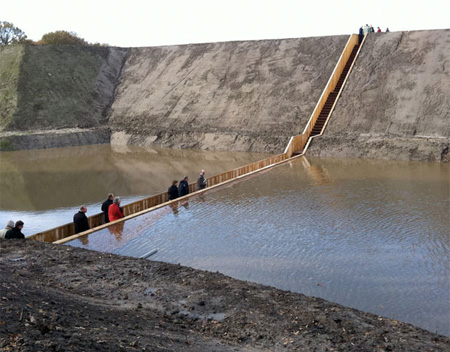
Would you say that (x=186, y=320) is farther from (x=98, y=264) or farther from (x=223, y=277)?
(x=98, y=264)

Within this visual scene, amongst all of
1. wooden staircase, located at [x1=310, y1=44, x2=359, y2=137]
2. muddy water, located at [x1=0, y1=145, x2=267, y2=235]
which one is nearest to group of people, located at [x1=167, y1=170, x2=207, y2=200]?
muddy water, located at [x1=0, y1=145, x2=267, y2=235]

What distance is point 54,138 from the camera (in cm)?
3152

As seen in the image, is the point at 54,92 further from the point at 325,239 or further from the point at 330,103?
the point at 325,239

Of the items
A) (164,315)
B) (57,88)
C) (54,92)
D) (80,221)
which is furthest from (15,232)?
(57,88)

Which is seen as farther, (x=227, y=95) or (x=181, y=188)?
(x=227, y=95)

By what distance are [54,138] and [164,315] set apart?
1061 inches

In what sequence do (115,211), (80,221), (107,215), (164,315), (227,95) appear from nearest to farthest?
1. (164,315)
2. (80,221)
3. (115,211)
4. (107,215)
5. (227,95)

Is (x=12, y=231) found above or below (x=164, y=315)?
above

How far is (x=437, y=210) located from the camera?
13.5m

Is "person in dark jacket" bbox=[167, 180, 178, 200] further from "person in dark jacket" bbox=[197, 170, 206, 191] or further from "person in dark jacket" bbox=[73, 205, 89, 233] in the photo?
"person in dark jacket" bbox=[73, 205, 89, 233]

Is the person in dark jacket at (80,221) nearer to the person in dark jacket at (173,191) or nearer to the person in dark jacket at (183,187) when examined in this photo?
the person in dark jacket at (173,191)

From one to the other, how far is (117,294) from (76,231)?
173 inches

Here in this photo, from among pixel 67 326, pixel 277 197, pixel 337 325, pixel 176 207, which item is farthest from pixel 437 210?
pixel 67 326

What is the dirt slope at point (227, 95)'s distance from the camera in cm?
2891
